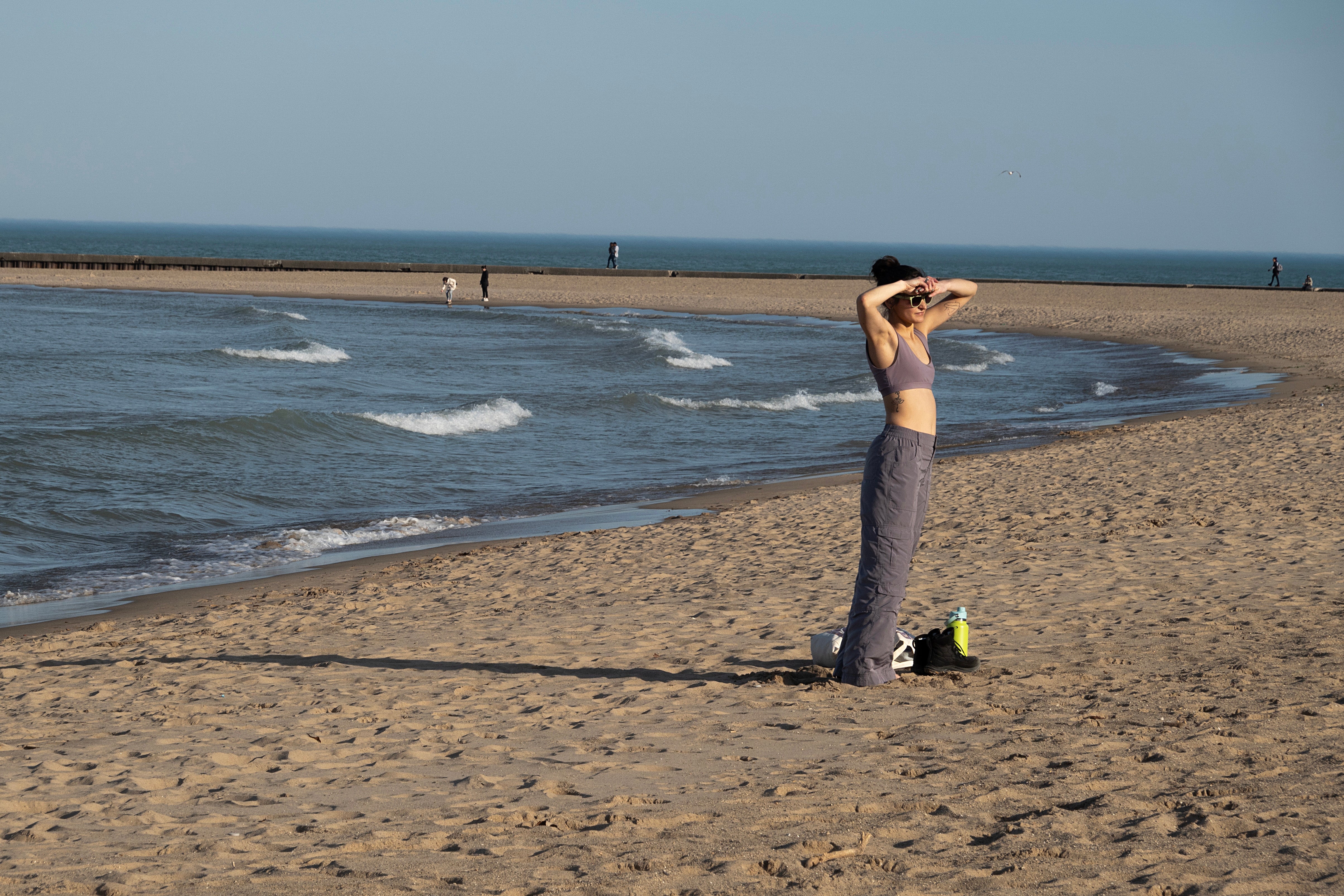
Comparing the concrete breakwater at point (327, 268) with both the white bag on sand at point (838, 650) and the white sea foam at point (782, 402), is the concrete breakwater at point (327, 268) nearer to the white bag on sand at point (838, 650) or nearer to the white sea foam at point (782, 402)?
the white sea foam at point (782, 402)

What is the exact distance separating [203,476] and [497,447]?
435 cm

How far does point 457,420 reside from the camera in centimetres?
1919

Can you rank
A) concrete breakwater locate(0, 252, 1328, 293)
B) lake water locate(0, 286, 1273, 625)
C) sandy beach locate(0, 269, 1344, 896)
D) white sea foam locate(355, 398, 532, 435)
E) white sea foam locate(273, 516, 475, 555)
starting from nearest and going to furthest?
1. sandy beach locate(0, 269, 1344, 896)
2. white sea foam locate(273, 516, 475, 555)
3. lake water locate(0, 286, 1273, 625)
4. white sea foam locate(355, 398, 532, 435)
5. concrete breakwater locate(0, 252, 1328, 293)

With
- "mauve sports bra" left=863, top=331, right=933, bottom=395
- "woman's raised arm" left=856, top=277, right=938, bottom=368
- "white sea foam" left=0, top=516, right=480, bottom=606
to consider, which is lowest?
"white sea foam" left=0, top=516, right=480, bottom=606

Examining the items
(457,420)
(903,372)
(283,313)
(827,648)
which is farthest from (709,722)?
(283,313)

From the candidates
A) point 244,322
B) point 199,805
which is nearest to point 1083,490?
point 199,805

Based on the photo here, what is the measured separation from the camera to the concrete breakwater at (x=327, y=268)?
188ft

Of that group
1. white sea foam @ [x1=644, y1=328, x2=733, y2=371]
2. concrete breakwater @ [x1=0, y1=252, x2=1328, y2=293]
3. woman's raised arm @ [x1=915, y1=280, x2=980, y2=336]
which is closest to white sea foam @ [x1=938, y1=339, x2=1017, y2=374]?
white sea foam @ [x1=644, y1=328, x2=733, y2=371]

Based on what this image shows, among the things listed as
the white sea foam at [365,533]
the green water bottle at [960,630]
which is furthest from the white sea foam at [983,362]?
the green water bottle at [960,630]

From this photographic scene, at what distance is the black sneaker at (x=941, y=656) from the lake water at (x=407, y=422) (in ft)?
20.7

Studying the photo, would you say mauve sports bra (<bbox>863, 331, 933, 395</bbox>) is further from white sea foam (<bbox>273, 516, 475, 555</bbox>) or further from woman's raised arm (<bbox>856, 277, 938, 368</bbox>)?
white sea foam (<bbox>273, 516, 475, 555</bbox>)

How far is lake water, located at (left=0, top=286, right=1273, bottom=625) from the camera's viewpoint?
11.8 meters

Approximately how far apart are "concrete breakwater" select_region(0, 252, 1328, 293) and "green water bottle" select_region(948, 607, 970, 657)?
53427mm

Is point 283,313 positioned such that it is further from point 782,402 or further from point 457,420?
point 782,402
